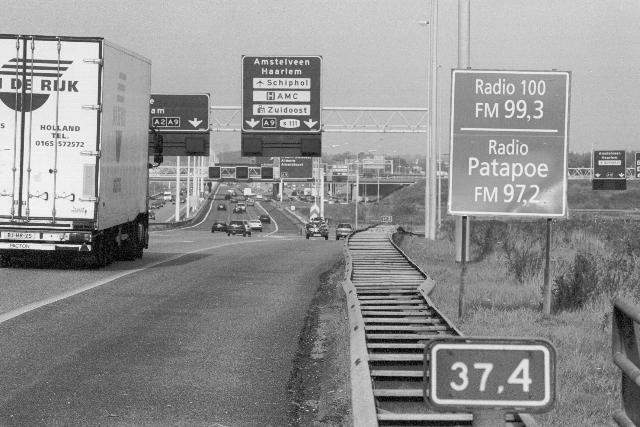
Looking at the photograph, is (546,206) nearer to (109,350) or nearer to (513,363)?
(109,350)

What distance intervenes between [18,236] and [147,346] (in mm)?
9544

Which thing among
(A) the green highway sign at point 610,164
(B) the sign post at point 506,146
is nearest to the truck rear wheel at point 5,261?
(B) the sign post at point 506,146

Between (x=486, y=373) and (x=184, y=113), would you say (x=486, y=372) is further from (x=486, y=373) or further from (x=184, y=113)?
(x=184, y=113)

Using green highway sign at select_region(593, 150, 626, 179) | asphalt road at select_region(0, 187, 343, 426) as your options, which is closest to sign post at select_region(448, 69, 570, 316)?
asphalt road at select_region(0, 187, 343, 426)

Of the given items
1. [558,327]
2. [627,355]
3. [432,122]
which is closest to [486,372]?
[627,355]

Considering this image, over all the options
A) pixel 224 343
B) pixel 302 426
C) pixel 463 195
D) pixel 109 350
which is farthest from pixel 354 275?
pixel 302 426

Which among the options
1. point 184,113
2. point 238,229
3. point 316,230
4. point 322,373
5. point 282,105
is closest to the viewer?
point 322,373

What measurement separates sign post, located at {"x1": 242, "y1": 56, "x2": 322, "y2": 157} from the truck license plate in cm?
2185

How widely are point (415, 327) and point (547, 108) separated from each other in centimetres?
359

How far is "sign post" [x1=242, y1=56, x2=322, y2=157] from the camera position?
4019cm

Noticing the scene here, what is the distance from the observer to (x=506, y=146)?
12.1 metres

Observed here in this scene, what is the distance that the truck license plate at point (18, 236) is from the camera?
19312mm

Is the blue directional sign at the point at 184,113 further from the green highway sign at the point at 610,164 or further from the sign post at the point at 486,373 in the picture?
the sign post at the point at 486,373

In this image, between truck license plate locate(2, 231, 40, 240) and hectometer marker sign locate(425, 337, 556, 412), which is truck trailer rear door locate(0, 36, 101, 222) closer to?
truck license plate locate(2, 231, 40, 240)
